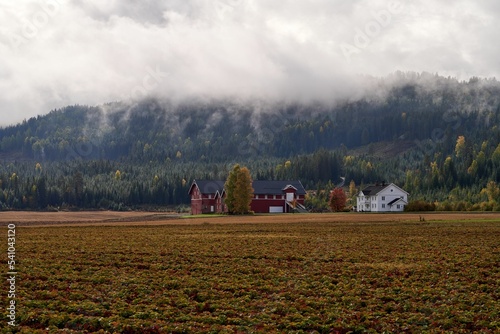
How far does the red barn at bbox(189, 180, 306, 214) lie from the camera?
148875mm

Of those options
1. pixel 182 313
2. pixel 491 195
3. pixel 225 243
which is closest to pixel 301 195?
pixel 491 195

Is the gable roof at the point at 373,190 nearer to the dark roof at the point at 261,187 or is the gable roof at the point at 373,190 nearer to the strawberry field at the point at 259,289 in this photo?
the dark roof at the point at 261,187

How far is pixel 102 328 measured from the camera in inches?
769

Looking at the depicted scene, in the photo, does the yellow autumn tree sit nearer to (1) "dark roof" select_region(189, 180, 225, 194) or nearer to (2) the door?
(2) the door

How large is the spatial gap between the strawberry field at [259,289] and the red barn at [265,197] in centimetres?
10490

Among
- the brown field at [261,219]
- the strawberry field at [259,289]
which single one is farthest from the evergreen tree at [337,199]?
the strawberry field at [259,289]

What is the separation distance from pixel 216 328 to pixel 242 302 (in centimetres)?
397

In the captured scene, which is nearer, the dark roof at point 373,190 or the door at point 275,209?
the door at point 275,209

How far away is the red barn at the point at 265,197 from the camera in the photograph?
149m

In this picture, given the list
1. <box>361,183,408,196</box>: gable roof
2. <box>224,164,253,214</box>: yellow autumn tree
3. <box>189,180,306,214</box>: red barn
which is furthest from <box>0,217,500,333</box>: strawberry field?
<box>361,183,408,196</box>: gable roof

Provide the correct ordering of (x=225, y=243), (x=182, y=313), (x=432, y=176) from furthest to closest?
(x=432, y=176), (x=225, y=243), (x=182, y=313)

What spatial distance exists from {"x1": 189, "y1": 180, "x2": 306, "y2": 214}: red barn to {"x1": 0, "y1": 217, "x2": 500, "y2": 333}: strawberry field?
105 metres

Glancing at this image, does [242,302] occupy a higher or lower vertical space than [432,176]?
lower

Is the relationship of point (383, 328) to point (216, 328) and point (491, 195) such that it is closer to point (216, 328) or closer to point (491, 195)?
point (216, 328)
